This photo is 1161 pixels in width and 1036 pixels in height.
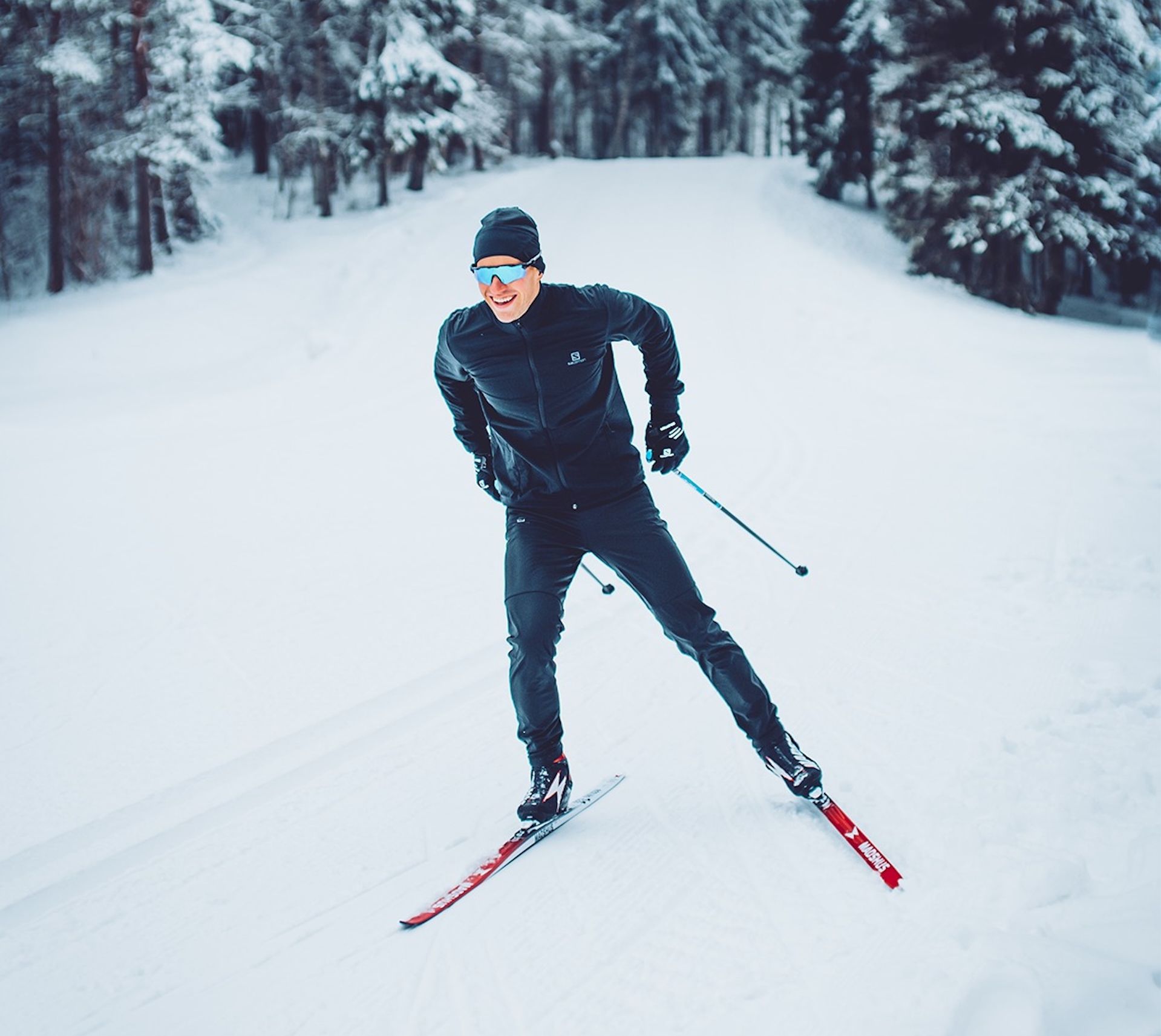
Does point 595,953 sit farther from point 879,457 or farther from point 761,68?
point 761,68

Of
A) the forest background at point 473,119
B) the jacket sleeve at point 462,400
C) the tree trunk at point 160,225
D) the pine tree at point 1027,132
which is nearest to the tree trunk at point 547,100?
the forest background at point 473,119

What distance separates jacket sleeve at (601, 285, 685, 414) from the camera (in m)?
3.10

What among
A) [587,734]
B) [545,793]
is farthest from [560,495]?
[587,734]

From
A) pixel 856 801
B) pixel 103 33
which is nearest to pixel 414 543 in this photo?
pixel 856 801

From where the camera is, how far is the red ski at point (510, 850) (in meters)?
2.81

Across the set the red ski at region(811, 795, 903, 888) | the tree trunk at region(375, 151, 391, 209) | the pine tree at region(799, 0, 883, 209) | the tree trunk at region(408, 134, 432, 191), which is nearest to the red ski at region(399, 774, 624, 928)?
the red ski at region(811, 795, 903, 888)

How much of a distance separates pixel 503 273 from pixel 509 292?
7cm

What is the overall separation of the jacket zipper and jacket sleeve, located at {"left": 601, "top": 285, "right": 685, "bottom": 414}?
0.35 metres

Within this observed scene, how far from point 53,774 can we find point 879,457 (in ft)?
22.7

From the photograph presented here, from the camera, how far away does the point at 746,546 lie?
600 cm

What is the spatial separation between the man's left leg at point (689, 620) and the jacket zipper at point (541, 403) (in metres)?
0.20

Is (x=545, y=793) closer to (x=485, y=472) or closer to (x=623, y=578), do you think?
(x=623, y=578)

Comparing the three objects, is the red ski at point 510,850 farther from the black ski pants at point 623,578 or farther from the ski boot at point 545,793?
the black ski pants at point 623,578

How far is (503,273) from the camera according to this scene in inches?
111
